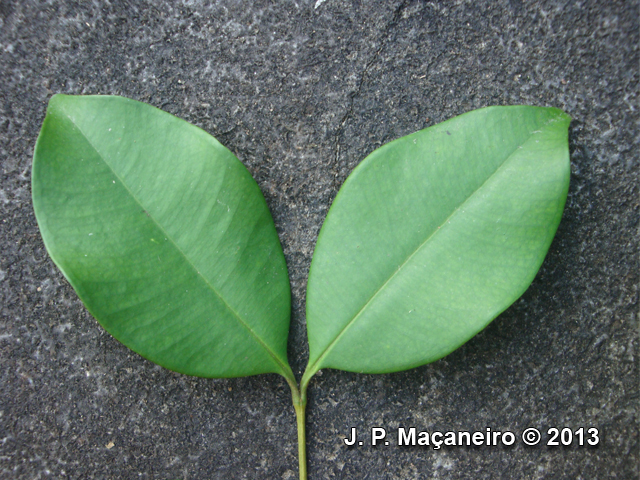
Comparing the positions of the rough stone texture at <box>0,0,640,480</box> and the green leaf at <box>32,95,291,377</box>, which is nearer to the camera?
the green leaf at <box>32,95,291,377</box>

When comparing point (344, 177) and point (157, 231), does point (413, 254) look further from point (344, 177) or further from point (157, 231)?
point (157, 231)


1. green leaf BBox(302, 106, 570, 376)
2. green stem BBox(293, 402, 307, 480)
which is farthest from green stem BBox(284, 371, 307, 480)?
green leaf BBox(302, 106, 570, 376)

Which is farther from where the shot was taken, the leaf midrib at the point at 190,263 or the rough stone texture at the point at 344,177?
the rough stone texture at the point at 344,177

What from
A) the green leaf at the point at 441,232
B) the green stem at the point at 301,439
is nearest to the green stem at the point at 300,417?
the green stem at the point at 301,439

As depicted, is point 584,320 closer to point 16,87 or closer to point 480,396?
point 480,396

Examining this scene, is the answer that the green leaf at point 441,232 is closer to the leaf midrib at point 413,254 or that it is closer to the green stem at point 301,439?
the leaf midrib at point 413,254

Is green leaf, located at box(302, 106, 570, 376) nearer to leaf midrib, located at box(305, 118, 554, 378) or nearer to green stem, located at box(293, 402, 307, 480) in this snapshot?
leaf midrib, located at box(305, 118, 554, 378)

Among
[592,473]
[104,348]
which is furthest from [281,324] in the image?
[592,473]
